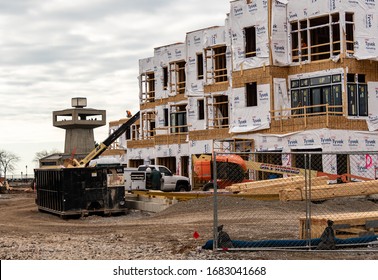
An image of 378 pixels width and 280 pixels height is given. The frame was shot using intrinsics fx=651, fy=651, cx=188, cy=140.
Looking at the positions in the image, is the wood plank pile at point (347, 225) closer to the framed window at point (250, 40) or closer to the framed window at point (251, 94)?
the framed window at point (251, 94)

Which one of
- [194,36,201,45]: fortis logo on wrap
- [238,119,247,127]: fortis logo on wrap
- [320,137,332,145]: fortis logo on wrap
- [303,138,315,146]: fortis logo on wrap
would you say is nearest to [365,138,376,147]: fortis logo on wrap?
[320,137,332,145]: fortis logo on wrap

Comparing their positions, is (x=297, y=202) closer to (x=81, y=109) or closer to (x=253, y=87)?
(x=253, y=87)

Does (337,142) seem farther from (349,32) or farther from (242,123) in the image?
(242,123)

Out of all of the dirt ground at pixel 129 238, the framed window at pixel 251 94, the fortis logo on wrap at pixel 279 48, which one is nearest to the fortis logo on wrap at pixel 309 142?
the framed window at pixel 251 94

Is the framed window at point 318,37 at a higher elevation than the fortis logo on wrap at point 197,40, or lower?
lower

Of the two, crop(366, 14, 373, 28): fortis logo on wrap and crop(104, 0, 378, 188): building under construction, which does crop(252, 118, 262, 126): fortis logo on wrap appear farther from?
crop(366, 14, 373, 28): fortis logo on wrap

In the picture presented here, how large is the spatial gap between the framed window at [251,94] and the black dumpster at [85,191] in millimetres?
14741

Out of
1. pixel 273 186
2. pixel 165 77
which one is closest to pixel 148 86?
pixel 165 77

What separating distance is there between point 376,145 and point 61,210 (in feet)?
64.1

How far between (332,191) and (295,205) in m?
2.39

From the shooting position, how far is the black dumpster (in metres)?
27.8

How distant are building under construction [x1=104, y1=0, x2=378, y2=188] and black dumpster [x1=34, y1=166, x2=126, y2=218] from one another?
12.6 m

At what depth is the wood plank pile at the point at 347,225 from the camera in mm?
15641

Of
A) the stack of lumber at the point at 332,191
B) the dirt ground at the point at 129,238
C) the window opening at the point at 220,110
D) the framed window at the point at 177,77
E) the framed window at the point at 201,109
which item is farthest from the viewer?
the framed window at the point at 177,77
